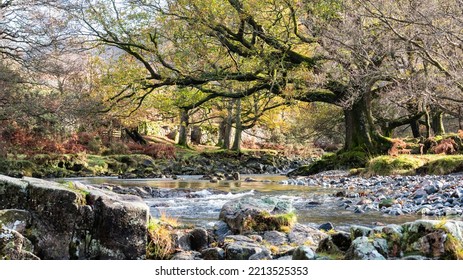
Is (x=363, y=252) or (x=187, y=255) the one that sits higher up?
(x=363, y=252)

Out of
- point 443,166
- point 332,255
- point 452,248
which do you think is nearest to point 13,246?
point 332,255

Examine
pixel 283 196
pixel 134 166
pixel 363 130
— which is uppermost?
pixel 363 130

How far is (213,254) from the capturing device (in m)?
5.48

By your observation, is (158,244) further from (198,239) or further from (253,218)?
(253,218)

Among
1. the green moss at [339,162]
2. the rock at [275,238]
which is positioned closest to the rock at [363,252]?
the rock at [275,238]

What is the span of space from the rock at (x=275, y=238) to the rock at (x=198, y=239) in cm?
78

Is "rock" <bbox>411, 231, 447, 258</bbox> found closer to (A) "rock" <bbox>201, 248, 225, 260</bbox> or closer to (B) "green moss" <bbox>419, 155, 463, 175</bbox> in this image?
(A) "rock" <bbox>201, 248, 225, 260</bbox>

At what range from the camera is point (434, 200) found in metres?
9.56

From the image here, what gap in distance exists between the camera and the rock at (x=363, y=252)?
4.93m

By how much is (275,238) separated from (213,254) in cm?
123

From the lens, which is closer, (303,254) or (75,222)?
(303,254)

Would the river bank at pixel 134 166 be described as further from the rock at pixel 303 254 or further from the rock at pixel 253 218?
the rock at pixel 303 254

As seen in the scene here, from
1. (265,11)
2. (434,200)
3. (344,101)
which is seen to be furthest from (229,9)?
(434,200)

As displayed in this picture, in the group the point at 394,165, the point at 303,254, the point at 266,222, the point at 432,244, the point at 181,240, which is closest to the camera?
the point at 303,254
